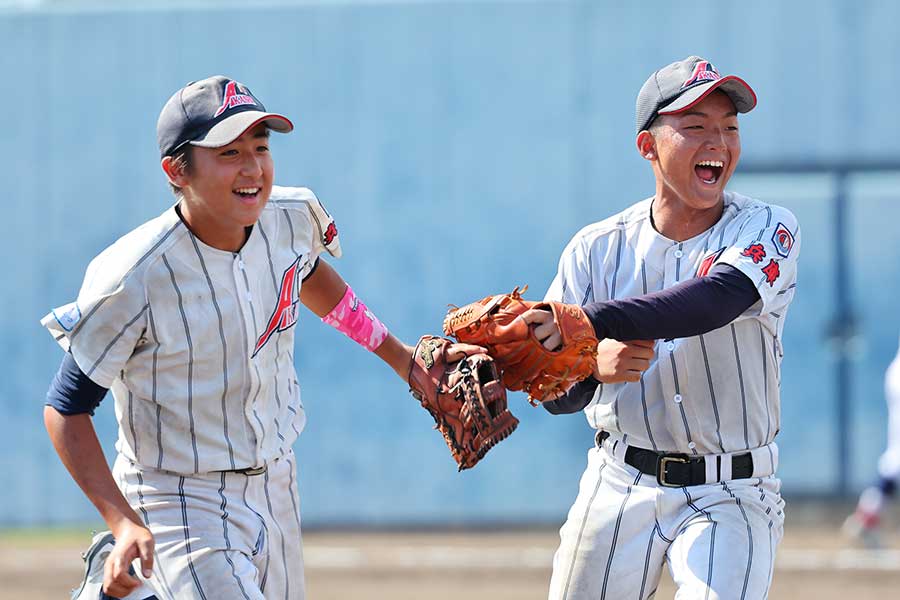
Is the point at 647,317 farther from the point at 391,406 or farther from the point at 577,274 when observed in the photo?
the point at 391,406

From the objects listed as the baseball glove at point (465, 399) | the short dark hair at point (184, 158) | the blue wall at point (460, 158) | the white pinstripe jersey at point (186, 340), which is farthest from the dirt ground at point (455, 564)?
the short dark hair at point (184, 158)

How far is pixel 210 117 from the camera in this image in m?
3.47

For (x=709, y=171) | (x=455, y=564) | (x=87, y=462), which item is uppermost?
(x=709, y=171)

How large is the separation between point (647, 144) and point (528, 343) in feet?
2.38

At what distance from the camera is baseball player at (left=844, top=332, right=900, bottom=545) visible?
7.17 meters

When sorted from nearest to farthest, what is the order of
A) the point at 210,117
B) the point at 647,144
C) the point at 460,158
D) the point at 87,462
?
the point at 87,462, the point at 210,117, the point at 647,144, the point at 460,158

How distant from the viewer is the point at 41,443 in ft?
32.8

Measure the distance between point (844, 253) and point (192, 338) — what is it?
24.2 ft

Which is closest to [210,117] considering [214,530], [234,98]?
[234,98]

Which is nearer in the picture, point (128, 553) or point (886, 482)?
point (128, 553)

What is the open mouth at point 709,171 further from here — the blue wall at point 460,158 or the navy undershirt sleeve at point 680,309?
the blue wall at point 460,158

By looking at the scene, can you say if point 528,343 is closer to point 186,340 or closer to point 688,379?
point 688,379

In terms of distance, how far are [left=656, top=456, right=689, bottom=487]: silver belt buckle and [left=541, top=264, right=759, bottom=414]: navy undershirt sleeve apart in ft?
1.35

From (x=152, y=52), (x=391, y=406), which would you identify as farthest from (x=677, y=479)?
(x=152, y=52)
